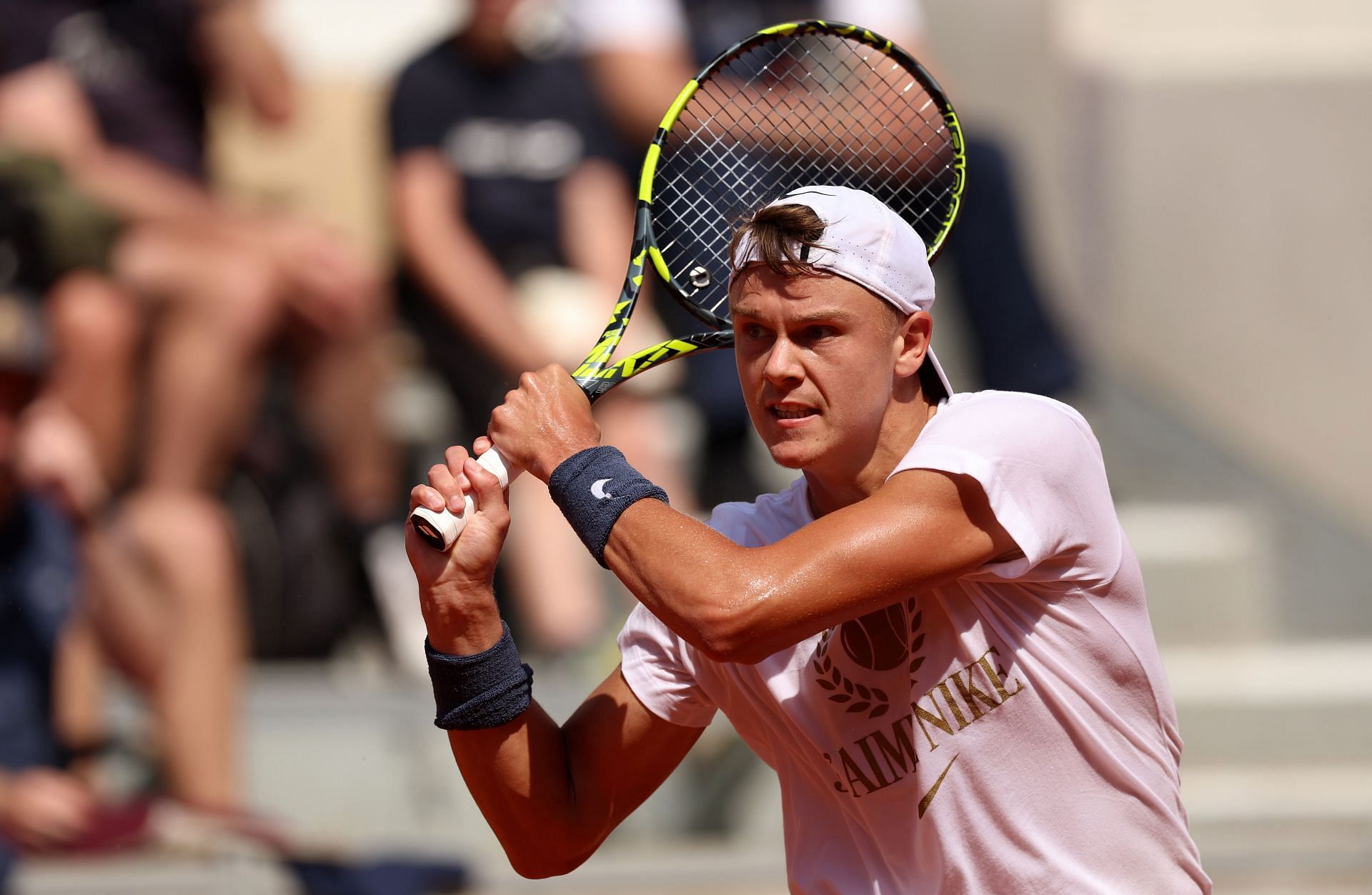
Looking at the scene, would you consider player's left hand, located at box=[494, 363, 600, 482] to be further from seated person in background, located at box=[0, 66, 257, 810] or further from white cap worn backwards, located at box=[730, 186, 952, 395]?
seated person in background, located at box=[0, 66, 257, 810]

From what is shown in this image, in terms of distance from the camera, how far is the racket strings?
121 inches

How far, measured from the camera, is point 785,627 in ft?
7.23

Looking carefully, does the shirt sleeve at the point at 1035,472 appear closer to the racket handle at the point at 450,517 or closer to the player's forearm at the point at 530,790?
the racket handle at the point at 450,517

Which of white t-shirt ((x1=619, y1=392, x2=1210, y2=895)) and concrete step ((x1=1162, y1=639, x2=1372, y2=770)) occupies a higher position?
white t-shirt ((x1=619, y1=392, x2=1210, y2=895))

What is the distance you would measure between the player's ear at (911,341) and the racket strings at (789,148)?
41 centimetres

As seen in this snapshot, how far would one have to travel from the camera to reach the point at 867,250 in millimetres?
2346

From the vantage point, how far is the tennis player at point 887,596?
224 cm

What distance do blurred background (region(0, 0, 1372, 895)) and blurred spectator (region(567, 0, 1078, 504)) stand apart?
14 mm

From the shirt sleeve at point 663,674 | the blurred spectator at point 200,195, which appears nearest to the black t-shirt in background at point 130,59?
the blurred spectator at point 200,195

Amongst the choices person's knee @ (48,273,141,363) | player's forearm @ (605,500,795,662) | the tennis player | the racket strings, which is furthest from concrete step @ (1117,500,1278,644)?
player's forearm @ (605,500,795,662)

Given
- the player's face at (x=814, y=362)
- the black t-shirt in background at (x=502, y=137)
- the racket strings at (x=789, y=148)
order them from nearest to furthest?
the player's face at (x=814, y=362) → the racket strings at (x=789, y=148) → the black t-shirt in background at (x=502, y=137)

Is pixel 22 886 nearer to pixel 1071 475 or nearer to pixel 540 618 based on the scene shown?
pixel 540 618

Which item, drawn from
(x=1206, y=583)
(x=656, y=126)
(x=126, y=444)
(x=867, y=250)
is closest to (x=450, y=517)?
(x=867, y=250)

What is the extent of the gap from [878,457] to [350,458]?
3315 millimetres
